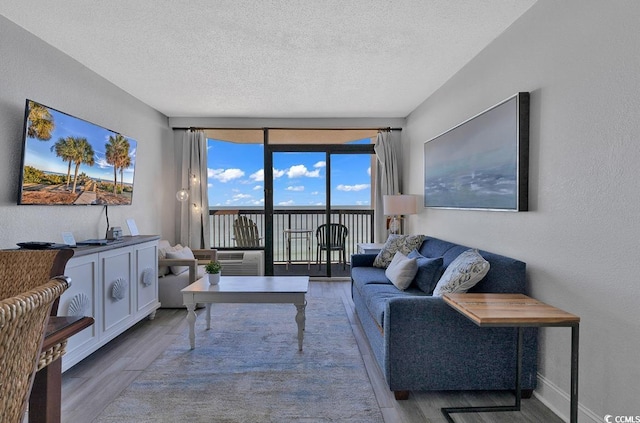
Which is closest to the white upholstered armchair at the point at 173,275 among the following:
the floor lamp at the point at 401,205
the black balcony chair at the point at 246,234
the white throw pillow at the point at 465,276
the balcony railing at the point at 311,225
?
the black balcony chair at the point at 246,234

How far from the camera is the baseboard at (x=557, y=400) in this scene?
186cm

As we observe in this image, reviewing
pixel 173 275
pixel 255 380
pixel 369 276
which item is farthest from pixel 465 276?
pixel 173 275

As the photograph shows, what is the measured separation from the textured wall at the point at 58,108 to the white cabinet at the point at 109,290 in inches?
18.8

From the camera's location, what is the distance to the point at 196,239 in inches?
212

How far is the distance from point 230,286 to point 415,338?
179cm

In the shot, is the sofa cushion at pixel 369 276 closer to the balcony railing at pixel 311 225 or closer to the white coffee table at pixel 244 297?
the white coffee table at pixel 244 297

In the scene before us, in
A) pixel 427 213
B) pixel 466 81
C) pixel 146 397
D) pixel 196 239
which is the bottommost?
pixel 146 397

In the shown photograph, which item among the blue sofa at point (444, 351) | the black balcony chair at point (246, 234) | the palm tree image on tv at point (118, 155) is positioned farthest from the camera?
the black balcony chair at point (246, 234)

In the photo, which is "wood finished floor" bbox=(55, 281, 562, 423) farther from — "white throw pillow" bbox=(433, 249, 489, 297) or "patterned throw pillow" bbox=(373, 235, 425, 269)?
"patterned throw pillow" bbox=(373, 235, 425, 269)

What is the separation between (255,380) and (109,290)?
5.06 feet

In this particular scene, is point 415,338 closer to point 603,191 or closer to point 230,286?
point 603,191

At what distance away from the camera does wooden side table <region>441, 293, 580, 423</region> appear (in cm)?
162

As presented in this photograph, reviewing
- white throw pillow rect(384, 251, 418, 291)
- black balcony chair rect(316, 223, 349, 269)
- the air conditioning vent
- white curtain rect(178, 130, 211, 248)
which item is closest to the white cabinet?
the air conditioning vent

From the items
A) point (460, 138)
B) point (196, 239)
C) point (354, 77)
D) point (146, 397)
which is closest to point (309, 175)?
point (196, 239)
